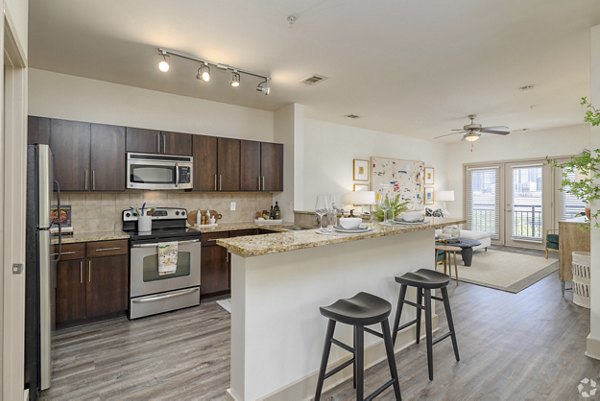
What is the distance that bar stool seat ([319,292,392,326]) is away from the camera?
173 centimetres

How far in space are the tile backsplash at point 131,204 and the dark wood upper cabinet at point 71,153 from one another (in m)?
0.32

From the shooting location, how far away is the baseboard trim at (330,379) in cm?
192

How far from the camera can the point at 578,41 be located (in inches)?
108

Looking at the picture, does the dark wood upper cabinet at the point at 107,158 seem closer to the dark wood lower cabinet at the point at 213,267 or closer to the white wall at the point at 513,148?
the dark wood lower cabinet at the point at 213,267

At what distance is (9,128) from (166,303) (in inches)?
92.6

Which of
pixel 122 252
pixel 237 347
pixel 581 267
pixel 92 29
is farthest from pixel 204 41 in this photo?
pixel 581 267

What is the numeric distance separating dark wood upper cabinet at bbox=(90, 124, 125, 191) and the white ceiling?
26.1 inches

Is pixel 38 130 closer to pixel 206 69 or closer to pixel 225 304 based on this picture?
pixel 206 69

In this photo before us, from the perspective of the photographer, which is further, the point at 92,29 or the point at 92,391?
the point at 92,29

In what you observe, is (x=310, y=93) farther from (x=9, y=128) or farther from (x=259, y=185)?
(x=9, y=128)

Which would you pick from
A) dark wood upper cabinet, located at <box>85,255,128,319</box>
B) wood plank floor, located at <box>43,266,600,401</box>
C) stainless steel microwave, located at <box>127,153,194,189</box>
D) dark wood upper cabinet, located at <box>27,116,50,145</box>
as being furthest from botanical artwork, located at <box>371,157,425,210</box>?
dark wood upper cabinet, located at <box>27,116,50,145</box>

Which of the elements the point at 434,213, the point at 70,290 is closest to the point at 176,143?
the point at 70,290

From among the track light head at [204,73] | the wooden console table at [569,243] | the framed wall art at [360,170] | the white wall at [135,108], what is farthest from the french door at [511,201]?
the track light head at [204,73]

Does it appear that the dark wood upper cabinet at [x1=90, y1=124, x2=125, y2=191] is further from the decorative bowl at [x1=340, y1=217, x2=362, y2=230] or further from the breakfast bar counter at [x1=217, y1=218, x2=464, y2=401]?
the decorative bowl at [x1=340, y1=217, x2=362, y2=230]
